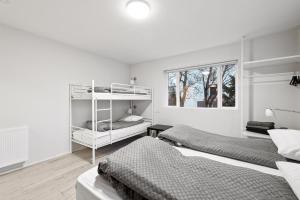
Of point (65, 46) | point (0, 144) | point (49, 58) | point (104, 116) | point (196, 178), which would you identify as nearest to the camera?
point (196, 178)

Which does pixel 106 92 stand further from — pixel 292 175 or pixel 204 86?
pixel 292 175

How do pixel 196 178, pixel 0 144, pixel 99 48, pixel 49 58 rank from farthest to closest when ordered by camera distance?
pixel 99 48, pixel 49 58, pixel 0 144, pixel 196 178

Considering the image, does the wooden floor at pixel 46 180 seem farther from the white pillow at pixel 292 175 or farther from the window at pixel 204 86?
the window at pixel 204 86

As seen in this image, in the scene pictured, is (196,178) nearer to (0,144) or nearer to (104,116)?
(0,144)

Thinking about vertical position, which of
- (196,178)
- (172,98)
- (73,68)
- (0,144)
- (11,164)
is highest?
(73,68)

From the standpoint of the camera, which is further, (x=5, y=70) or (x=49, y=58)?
(x=49, y=58)

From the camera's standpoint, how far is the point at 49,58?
2.71 meters

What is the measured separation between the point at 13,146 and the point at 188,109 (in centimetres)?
337

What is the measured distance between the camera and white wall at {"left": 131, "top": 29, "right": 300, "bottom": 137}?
7.70 ft

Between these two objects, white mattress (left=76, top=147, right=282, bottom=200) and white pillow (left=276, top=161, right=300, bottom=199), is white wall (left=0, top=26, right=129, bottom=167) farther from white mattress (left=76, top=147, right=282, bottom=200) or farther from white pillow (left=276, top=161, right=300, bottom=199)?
white pillow (left=276, top=161, right=300, bottom=199)

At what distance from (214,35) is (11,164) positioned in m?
3.98

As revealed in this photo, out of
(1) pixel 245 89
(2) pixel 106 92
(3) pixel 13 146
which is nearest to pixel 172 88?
(1) pixel 245 89

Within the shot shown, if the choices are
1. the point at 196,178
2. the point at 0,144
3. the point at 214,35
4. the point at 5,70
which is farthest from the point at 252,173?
the point at 5,70

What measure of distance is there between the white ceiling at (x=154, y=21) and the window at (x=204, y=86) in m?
0.64
